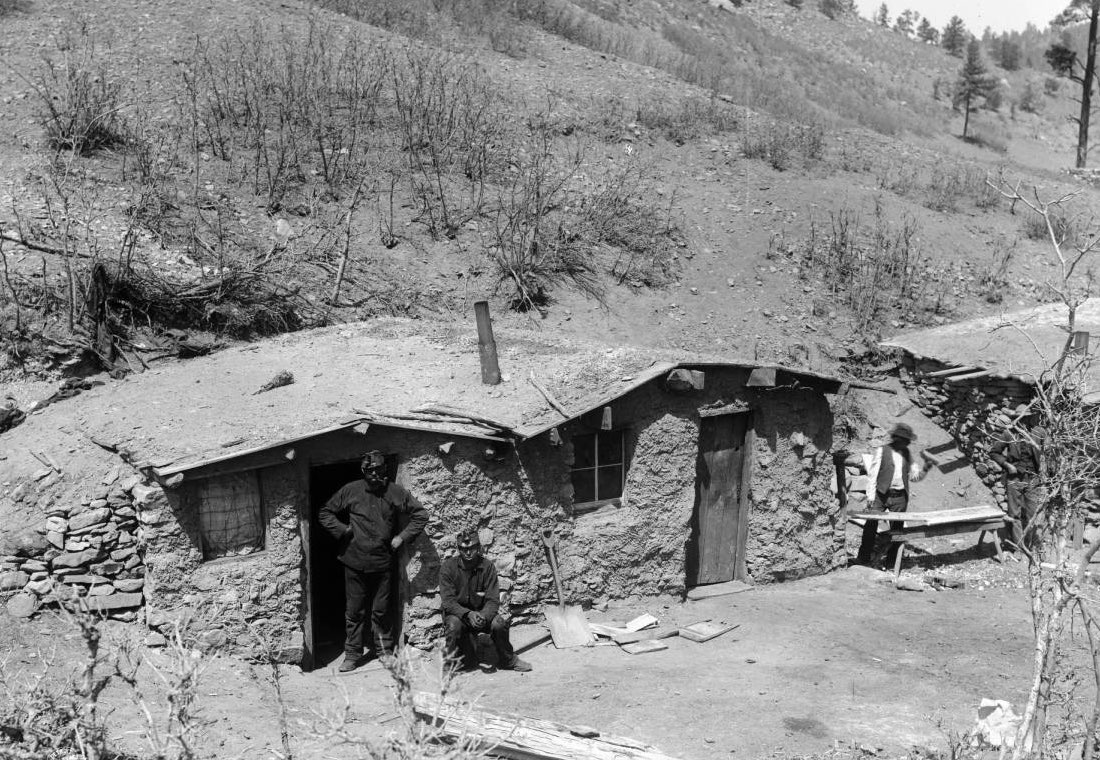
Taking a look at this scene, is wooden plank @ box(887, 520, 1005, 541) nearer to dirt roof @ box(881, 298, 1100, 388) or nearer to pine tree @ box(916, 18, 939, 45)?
dirt roof @ box(881, 298, 1100, 388)

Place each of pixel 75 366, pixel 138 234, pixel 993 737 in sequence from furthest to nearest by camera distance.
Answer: pixel 138 234 < pixel 75 366 < pixel 993 737

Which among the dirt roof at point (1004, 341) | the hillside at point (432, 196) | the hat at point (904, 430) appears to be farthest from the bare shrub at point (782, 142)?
the hat at point (904, 430)

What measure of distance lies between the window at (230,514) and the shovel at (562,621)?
2527 millimetres

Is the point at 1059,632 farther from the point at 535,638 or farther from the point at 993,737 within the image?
the point at 535,638

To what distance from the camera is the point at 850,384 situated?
10734 millimetres

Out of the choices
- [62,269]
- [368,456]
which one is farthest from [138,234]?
[368,456]

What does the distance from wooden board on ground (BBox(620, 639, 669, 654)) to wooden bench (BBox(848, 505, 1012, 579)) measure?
131 inches

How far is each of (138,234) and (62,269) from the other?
137 centimetres

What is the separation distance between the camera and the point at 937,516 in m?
11.9

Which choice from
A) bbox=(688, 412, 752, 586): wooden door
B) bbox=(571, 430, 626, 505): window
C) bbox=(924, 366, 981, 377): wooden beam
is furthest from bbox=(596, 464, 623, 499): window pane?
bbox=(924, 366, 981, 377): wooden beam

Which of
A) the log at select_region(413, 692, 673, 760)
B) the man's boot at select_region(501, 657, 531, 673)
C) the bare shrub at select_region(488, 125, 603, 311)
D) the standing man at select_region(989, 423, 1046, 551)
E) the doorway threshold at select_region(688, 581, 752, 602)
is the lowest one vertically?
the man's boot at select_region(501, 657, 531, 673)

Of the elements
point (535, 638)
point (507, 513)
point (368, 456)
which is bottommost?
point (535, 638)

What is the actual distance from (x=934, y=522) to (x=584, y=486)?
4.32 m

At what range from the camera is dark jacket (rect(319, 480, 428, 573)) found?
8430 mm
